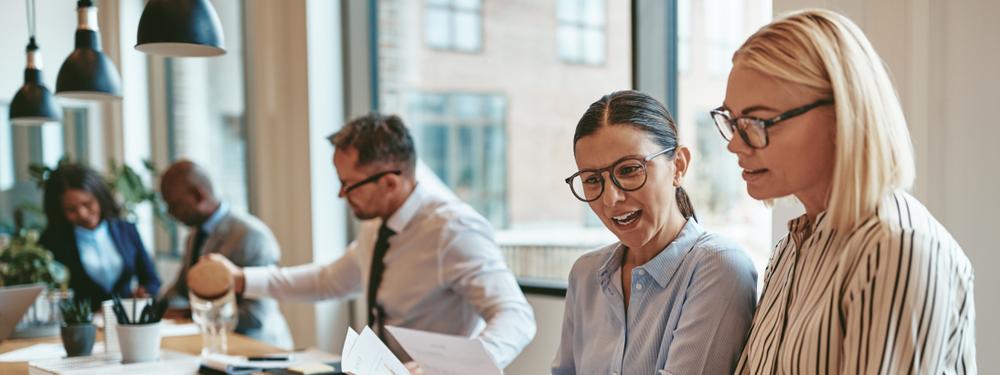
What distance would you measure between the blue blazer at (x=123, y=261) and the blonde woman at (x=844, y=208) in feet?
10.6

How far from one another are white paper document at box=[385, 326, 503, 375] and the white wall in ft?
3.34

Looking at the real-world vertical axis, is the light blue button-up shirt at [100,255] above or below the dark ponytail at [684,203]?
below

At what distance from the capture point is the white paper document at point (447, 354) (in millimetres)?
1852

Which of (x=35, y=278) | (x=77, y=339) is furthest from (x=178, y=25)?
(x=35, y=278)

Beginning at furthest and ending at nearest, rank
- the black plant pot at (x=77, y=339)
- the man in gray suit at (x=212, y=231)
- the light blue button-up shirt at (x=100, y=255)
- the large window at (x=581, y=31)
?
the light blue button-up shirt at (x=100, y=255), the man in gray suit at (x=212, y=231), the large window at (x=581, y=31), the black plant pot at (x=77, y=339)

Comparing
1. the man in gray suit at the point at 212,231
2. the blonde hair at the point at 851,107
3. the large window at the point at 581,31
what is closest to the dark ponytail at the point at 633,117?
the blonde hair at the point at 851,107

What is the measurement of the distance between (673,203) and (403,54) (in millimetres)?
2621

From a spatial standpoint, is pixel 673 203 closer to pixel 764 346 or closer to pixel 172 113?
pixel 764 346

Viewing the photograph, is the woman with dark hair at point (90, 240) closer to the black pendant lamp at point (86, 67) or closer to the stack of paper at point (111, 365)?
the black pendant lamp at point (86, 67)

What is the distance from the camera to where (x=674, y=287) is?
5.43 ft

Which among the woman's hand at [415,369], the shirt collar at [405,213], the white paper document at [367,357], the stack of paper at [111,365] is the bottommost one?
the stack of paper at [111,365]

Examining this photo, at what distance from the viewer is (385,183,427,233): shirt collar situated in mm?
2699

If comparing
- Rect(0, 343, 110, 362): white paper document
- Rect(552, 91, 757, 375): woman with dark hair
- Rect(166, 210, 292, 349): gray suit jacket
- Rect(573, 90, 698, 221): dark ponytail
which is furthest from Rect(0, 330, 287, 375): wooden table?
Rect(573, 90, 698, 221): dark ponytail

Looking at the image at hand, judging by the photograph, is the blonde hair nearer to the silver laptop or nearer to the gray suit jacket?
the silver laptop
